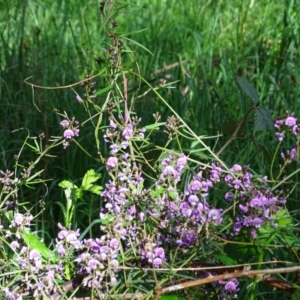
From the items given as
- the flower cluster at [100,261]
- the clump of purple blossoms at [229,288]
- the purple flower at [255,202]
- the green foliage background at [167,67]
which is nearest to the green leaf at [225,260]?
the clump of purple blossoms at [229,288]

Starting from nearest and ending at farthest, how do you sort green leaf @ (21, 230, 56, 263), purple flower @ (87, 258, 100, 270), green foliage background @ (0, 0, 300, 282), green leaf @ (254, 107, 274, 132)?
purple flower @ (87, 258, 100, 270) < green leaf @ (21, 230, 56, 263) < green leaf @ (254, 107, 274, 132) < green foliage background @ (0, 0, 300, 282)

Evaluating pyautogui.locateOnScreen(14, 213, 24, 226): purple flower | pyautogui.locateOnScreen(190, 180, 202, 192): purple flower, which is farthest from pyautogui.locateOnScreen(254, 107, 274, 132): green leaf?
pyautogui.locateOnScreen(14, 213, 24, 226): purple flower

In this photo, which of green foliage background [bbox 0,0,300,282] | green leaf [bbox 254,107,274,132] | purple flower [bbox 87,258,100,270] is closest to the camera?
purple flower [bbox 87,258,100,270]

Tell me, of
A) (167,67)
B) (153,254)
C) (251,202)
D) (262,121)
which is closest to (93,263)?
(153,254)

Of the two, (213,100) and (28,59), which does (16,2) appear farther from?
(213,100)

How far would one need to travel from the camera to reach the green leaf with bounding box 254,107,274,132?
6.04ft

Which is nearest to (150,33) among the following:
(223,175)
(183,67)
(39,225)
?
(183,67)

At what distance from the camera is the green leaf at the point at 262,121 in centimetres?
184

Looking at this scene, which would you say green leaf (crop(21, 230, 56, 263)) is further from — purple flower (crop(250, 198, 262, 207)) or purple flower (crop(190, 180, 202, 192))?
purple flower (crop(250, 198, 262, 207))

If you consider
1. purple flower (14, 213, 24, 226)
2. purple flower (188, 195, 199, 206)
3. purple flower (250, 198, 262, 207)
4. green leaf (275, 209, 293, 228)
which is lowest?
green leaf (275, 209, 293, 228)

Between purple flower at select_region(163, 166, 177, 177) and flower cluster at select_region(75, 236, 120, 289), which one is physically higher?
purple flower at select_region(163, 166, 177, 177)

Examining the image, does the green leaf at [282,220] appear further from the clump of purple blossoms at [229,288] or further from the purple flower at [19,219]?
the purple flower at [19,219]

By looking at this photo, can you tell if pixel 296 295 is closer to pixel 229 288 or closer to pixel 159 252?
pixel 229 288

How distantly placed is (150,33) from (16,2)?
2.19ft
